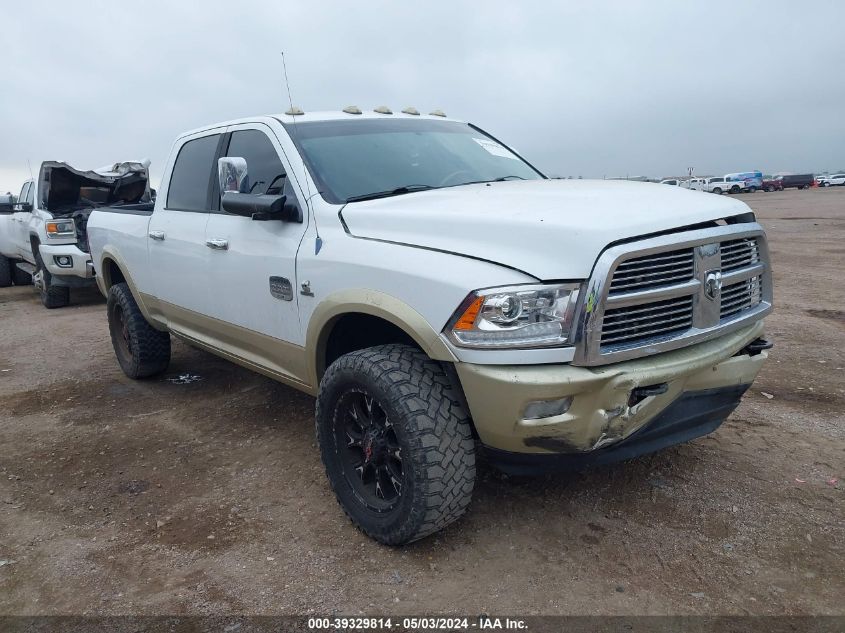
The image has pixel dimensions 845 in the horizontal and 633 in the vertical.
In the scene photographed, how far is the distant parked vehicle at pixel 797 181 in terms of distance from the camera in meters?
58.0

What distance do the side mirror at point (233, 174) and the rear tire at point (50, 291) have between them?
7.36 metres

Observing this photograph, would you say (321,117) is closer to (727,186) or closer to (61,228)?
(61,228)

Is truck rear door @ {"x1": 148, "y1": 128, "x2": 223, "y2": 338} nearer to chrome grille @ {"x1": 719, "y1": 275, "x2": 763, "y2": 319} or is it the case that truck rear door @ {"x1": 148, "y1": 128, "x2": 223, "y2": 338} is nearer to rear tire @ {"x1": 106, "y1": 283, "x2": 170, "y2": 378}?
rear tire @ {"x1": 106, "y1": 283, "x2": 170, "y2": 378}

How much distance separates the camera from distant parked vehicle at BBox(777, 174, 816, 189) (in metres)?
58.0

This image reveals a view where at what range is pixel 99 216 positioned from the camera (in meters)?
5.71

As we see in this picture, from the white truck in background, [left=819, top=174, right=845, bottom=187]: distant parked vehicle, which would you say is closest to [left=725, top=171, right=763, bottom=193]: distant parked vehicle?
the white truck in background

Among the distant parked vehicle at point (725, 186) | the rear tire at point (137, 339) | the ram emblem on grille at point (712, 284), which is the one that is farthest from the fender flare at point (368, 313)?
the distant parked vehicle at point (725, 186)

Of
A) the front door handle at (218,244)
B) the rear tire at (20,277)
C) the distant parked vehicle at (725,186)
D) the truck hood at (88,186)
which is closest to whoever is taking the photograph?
the front door handle at (218,244)

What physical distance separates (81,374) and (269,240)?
3.43 m

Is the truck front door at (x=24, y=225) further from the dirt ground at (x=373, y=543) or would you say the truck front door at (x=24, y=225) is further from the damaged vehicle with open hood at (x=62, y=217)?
the dirt ground at (x=373, y=543)

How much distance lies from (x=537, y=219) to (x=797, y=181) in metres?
65.4

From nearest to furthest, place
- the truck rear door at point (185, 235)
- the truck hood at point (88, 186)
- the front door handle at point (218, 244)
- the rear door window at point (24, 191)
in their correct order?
the front door handle at point (218, 244) → the truck rear door at point (185, 235) → the truck hood at point (88, 186) → the rear door window at point (24, 191)

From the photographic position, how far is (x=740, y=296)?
302 cm

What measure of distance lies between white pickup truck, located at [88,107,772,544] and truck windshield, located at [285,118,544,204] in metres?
0.02
